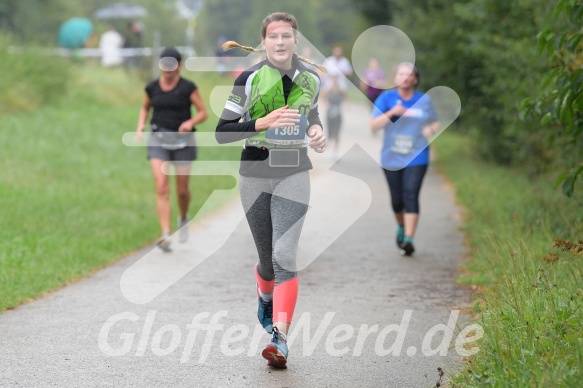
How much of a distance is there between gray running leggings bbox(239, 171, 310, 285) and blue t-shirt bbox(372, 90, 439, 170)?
15.3 ft

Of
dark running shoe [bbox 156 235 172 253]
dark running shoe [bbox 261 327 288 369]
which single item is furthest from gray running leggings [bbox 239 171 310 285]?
dark running shoe [bbox 156 235 172 253]

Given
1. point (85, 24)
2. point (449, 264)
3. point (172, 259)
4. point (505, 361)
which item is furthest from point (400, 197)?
point (85, 24)

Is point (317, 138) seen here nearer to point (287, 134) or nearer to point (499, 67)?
point (287, 134)

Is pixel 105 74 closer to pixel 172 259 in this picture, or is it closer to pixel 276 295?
pixel 172 259

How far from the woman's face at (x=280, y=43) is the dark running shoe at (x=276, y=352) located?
60.5 inches

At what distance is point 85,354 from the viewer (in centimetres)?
613

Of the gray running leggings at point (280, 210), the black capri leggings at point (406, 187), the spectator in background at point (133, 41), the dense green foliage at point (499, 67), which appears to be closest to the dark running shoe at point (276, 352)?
the gray running leggings at point (280, 210)

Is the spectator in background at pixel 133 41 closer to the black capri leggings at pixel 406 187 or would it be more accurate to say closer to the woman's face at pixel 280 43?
the black capri leggings at pixel 406 187

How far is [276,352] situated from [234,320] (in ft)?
5.09

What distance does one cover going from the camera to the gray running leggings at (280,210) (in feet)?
19.6

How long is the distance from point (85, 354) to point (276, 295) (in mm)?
1205

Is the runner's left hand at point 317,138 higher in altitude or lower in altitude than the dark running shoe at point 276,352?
higher

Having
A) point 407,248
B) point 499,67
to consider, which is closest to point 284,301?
point 407,248

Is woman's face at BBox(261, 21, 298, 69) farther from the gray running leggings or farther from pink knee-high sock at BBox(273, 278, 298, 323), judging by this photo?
pink knee-high sock at BBox(273, 278, 298, 323)
